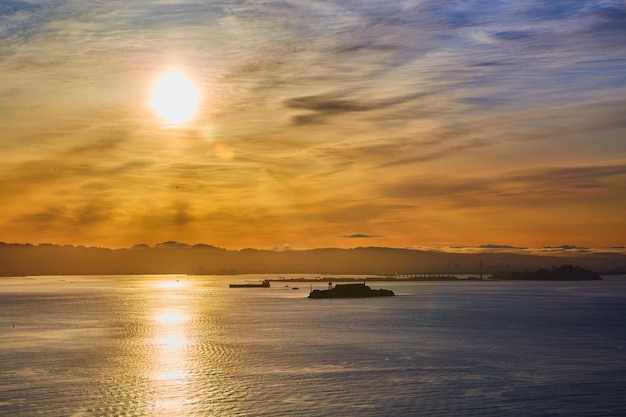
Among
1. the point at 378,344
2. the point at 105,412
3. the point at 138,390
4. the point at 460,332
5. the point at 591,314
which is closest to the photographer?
the point at 105,412

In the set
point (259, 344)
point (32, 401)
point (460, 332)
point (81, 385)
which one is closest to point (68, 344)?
point (259, 344)

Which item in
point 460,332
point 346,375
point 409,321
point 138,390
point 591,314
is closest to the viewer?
point 138,390

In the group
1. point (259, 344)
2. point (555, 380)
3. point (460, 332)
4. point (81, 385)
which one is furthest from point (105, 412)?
point (460, 332)

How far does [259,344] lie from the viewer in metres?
89.6

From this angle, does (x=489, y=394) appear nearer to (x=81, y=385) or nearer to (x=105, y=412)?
(x=105, y=412)

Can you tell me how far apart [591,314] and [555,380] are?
322 ft

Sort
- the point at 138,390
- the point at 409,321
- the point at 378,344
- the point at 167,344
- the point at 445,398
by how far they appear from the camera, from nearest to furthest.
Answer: the point at 445,398 → the point at 138,390 → the point at 378,344 → the point at 167,344 → the point at 409,321

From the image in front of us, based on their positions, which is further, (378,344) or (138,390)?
(378,344)

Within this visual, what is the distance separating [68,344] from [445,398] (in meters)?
57.5

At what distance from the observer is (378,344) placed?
87062 mm

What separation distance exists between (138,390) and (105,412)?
336 inches

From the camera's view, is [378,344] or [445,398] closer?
[445,398]

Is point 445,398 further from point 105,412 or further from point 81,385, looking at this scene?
point 81,385

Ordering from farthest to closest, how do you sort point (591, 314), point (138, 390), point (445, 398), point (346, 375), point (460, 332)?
point (591, 314) < point (460, 332) < point (346, 375) < point (138, 390) < point (445, 398)
